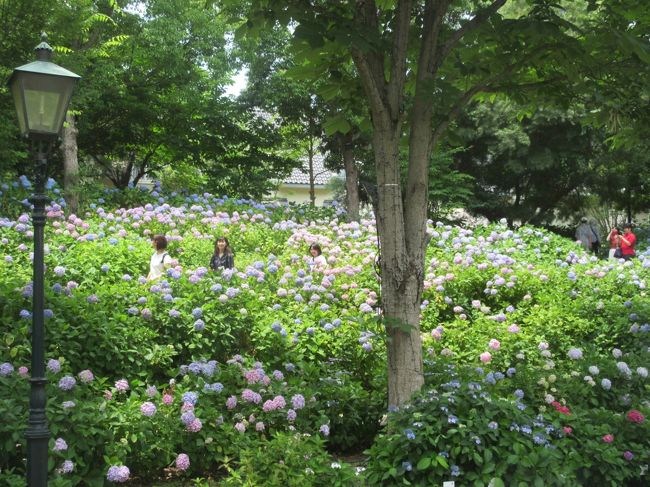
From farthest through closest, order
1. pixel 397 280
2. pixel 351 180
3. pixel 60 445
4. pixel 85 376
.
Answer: pixel 351 180, pixel 397 280, pixel 85 376, pixel 60 445

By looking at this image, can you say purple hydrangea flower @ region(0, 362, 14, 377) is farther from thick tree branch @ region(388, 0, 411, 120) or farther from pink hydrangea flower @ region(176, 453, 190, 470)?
thick tree branch @ region(388, 0, 411, 120)

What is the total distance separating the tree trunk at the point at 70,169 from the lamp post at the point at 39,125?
8.06 m

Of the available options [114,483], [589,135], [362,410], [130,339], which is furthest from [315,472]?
[589,135]

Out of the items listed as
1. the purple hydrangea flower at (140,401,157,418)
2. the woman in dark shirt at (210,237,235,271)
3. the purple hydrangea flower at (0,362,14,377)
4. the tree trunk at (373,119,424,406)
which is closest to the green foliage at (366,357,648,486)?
the tree trunk at (373,119,424,406)

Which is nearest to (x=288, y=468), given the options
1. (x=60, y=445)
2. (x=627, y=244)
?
(x=60, y=445)

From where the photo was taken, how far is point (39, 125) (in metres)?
4.08

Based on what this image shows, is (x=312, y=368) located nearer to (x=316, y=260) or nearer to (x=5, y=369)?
(x=5, y=369)

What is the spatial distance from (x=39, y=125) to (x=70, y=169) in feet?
28.9

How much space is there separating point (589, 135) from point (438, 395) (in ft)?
56.1

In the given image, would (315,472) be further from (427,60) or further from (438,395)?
(427,60)

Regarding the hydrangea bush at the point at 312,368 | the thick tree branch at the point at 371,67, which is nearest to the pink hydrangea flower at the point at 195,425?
the hydrangea bush at the point at 312,368

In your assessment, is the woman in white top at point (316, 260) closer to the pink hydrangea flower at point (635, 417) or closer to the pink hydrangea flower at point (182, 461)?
the pink hydrangea flower at point (182, 461)

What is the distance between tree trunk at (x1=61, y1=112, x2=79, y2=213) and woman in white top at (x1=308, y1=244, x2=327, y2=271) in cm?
Result: 476

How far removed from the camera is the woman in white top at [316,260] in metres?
8.81
